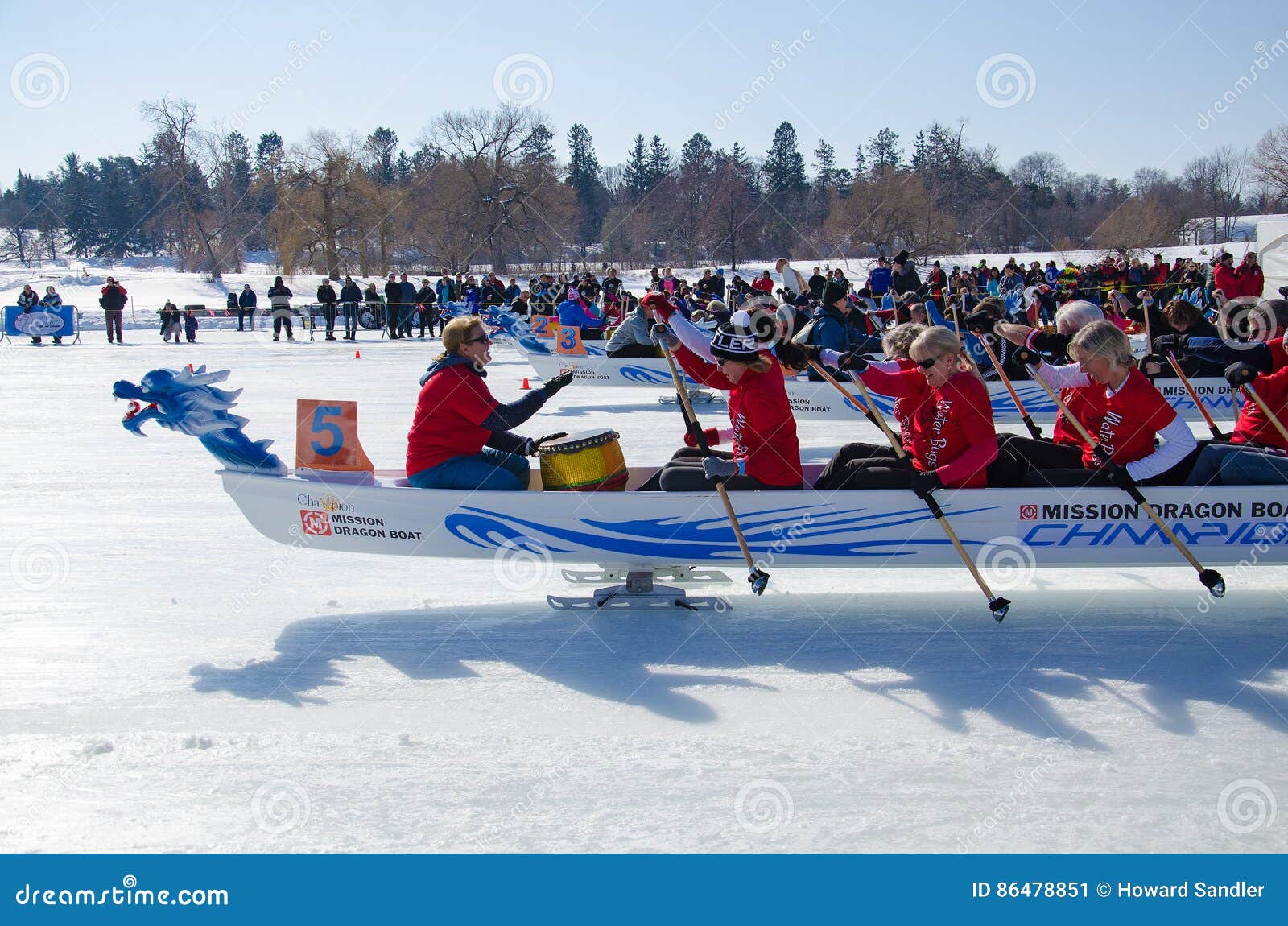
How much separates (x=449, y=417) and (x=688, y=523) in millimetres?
1339

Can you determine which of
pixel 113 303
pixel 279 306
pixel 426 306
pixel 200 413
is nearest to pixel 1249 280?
pixel 200 413

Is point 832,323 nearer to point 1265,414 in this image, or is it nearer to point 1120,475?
point 1265,414

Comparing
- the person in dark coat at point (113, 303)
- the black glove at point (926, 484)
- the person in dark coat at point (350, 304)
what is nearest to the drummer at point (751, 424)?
the black glove at point (926, 484)

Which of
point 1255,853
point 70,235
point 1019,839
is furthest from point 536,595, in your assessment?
point 70,235

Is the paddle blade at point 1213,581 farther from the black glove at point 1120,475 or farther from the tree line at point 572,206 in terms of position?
the tree line at point 572,206

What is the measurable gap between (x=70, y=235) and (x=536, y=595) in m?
79.8

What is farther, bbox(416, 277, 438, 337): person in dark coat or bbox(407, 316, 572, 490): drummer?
bbox(416, 277, 438, 337): person in dark coat

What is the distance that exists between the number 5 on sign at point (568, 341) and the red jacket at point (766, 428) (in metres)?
10.1

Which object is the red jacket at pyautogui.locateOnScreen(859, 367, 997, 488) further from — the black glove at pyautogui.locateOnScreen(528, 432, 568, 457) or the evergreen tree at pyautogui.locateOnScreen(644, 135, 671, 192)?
the evergreen tree at pyautogui.locateOnScreen(644, 135, 671, 192)

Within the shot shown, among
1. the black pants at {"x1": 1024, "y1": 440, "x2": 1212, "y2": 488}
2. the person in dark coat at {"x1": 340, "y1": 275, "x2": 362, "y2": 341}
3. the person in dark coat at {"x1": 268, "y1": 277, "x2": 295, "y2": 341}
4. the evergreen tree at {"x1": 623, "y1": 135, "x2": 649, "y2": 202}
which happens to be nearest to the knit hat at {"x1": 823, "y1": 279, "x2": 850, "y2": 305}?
the black pants at {"x1": 1024, "y1": 440, "x2": 1212, "y2": 488}

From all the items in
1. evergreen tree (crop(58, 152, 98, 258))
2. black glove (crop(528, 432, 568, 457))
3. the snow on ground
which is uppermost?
evergreen tree (crop(58, 152, 98, 258))

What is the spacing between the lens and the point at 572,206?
153 ft

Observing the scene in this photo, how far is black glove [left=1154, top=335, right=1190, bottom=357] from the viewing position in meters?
5.71

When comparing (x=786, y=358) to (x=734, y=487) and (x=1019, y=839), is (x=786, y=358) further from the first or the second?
(x=1019, y=839)
